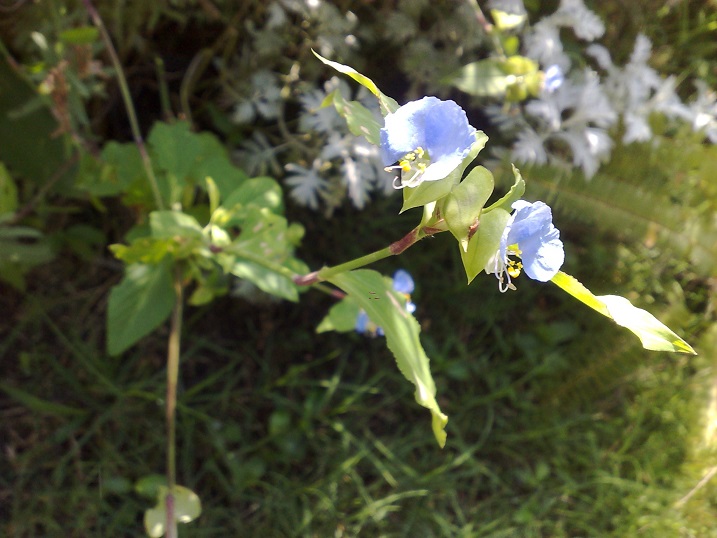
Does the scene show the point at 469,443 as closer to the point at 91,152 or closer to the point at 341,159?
the point at 341,159

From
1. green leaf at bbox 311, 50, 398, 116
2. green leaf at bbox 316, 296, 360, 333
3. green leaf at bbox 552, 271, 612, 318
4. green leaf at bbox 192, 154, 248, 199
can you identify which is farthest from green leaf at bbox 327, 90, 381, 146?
green leaf at bbox 192, 154, 248, 199

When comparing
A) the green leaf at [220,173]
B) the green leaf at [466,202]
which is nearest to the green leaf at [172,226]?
the green leaf at [220,173]

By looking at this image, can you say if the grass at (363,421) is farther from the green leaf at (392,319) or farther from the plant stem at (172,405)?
the green leaf at (392,319)

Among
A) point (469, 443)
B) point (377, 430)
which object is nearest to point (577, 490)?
point (469, 443)

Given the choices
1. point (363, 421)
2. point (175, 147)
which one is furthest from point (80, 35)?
point (363, 421)

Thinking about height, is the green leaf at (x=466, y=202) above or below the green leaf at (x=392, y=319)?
above

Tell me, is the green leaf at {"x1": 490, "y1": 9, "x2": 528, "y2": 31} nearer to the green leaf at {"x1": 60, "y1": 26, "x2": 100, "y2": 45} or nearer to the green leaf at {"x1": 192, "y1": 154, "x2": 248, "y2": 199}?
the green leaf at {"x1": 192, "y1": 154, "x2": 248, "y2": 199}
